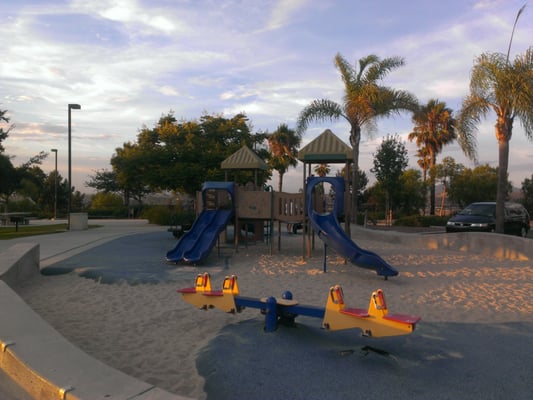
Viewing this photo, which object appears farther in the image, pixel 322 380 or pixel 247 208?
pixel 247 208

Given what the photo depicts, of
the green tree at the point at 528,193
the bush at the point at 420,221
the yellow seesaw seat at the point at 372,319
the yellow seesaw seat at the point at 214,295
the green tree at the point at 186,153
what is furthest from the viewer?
the green tree at the point at 528,193

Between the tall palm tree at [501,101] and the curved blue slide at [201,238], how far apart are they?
10.3 meters

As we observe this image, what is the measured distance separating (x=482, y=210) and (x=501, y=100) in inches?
218

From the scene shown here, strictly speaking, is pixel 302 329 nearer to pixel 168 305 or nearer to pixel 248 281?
pixel 168 305

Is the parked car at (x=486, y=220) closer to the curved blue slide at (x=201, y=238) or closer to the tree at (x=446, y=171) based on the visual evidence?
the curved blue slide at (x=201, y=238)

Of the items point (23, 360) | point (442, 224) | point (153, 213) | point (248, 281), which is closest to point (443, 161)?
point (442, 224)

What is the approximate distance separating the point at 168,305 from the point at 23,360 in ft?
12.9

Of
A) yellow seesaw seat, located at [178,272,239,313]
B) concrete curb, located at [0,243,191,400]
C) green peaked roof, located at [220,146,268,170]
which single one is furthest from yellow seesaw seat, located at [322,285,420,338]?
green peaked roof, located at [220,146,268,170]

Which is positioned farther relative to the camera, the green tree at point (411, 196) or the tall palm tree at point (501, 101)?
the green tree at point (411, 196)

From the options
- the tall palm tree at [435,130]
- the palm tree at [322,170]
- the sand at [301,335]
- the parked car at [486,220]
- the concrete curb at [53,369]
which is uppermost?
the tall palm tree at [435,130]

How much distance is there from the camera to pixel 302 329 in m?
5.88

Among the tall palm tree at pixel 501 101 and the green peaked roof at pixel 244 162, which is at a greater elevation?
the tall palm tree at pixel 501 101

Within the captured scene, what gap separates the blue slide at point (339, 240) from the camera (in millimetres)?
9820

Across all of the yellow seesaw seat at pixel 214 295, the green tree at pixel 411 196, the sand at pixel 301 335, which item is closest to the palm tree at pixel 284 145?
the green tree at pixel 411 196
